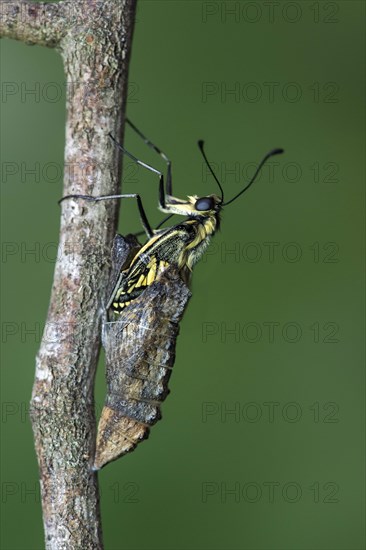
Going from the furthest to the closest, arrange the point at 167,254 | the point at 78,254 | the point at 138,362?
the point at 167,254
the point at 138,362
the point at 78,254

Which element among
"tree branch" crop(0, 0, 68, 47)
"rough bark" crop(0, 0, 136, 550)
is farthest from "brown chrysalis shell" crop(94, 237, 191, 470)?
"tree branch" crop(0, 0, 68, 47)

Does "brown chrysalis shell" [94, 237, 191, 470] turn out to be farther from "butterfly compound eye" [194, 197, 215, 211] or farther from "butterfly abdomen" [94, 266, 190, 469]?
"butterfly compound eye" [194, 197, 215, 211]

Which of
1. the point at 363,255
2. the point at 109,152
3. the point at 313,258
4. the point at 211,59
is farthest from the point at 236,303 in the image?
the point at 109,152

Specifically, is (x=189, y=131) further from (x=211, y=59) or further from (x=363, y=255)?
(x=363, y=255)

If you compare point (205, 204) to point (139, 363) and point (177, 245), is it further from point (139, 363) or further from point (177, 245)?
point (139, 363)

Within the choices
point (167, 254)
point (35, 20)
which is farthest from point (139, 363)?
point (35, 20)

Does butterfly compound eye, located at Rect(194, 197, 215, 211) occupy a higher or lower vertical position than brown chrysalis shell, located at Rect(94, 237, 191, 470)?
higher
